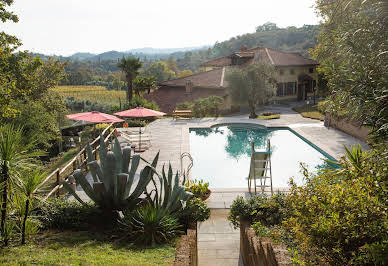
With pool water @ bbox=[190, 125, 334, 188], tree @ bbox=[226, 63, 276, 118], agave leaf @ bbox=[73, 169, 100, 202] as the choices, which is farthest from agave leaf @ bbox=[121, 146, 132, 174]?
tree @ bbox=[226, 63, 276, 118]

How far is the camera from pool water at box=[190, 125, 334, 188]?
49.7 ft

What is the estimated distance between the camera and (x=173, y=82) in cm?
4088

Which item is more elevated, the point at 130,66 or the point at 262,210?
the point at 130,66

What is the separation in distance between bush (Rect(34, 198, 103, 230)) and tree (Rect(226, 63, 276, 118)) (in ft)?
73.8

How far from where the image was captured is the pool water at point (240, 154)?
1514cm

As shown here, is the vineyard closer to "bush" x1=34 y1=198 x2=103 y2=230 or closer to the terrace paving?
the terrace paving

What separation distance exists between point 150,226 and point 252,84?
23.7 m

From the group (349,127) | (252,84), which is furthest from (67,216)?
(252,84)

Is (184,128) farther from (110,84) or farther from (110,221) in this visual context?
(110,84)

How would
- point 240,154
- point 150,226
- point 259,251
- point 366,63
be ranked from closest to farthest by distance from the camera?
point 259,251
point 150,226
point 366,63
point 240,154

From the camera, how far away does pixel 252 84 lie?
28.8 meters

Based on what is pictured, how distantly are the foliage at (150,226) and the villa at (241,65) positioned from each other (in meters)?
29.6

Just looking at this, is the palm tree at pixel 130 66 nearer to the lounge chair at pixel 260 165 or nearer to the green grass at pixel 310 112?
the green grass at pixel 310 112

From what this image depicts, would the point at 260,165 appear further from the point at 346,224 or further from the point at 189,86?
the point at 189,86
